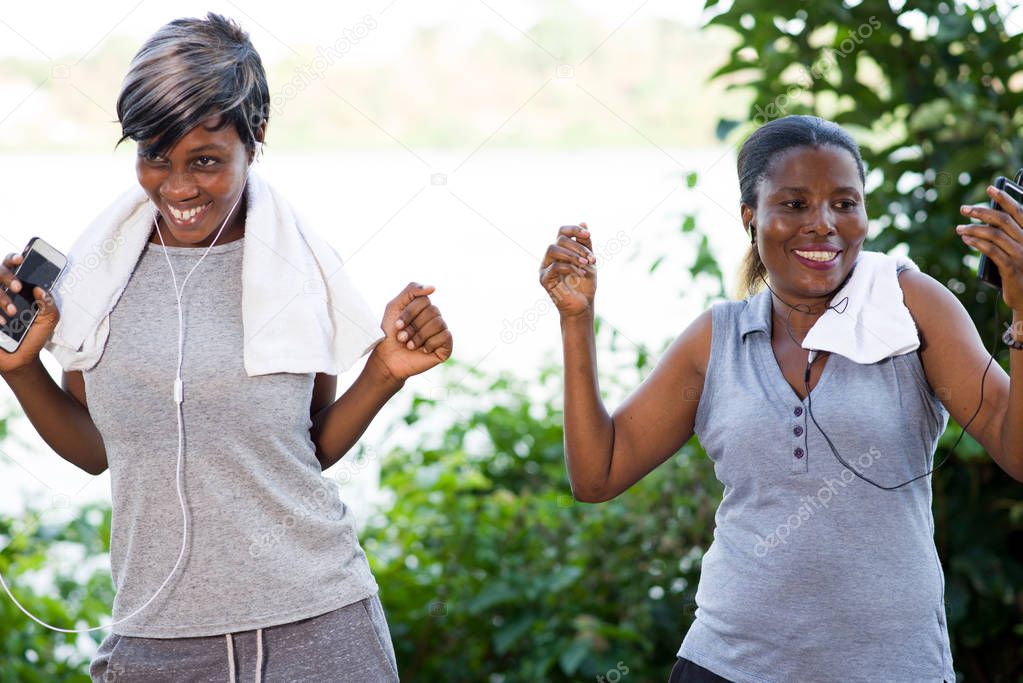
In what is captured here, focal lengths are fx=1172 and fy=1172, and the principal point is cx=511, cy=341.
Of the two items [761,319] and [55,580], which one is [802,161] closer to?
[761,319]

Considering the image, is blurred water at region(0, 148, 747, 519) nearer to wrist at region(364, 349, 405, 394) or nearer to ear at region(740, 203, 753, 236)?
ear at region(740, 203, 753, 236)

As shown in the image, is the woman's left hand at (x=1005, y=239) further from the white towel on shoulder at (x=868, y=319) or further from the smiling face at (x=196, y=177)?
the smiling face at (x=196, y=177)

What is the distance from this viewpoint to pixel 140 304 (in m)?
1.85

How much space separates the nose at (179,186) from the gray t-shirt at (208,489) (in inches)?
6.7

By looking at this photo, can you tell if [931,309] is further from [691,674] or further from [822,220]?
[691,674]

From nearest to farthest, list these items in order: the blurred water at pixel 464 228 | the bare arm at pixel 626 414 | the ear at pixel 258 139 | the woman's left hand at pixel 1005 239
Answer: the woman's left hand at pixel 1005 239, the ear at pixel 258 139, the bare arm at pixel 626 414, the blurred water at pixel 464 228

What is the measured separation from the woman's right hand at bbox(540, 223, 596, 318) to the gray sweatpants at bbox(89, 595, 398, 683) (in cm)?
62

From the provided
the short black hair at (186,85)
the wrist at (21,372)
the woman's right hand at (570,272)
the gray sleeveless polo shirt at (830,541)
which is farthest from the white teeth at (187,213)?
the gray sleeveless polo shirt at (830,541)

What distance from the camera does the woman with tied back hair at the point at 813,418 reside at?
174cm

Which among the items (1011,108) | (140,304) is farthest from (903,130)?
(140,304)

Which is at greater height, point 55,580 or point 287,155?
point 287,155

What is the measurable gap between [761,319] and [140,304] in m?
1.02

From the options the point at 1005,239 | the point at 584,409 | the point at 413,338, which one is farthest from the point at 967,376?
the point at 413,338

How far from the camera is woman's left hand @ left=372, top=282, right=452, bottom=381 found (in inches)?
77.1
